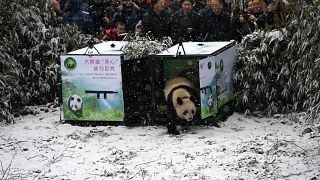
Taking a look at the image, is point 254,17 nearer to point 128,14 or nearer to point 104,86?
point 128,14

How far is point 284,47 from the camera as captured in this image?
10258 millimetres

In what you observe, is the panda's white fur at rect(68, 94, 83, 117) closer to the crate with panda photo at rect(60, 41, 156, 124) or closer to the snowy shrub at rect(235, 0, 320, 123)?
the crate with panda photo at rect(60, 41, 156, 124)

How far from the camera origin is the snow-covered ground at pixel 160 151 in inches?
298

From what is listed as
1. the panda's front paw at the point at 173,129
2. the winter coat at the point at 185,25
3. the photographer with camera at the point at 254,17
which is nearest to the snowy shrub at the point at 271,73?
the photographer with camera at the point at 254,17

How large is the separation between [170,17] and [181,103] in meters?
2.93

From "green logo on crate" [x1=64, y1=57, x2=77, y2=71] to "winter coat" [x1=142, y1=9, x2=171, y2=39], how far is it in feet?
7.67

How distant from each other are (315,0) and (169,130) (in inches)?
135

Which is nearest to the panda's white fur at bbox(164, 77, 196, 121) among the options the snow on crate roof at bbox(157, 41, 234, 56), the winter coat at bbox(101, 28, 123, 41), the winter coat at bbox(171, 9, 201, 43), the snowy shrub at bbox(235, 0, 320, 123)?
the snow on crate roof at bbox(157, 41, 234, 56)

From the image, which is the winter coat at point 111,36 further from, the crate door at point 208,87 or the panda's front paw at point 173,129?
the panda's front paw at point 173,129

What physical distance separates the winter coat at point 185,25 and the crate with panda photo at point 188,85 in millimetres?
1714

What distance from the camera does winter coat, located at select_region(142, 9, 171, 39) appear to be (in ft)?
39.2

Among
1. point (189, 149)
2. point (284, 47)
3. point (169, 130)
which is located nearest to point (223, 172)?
point (189, 149)

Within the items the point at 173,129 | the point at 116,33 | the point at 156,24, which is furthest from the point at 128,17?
the point at 173,129

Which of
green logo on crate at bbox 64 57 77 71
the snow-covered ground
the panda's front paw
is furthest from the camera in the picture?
green logo on crate at bbox 64 57 77 71
